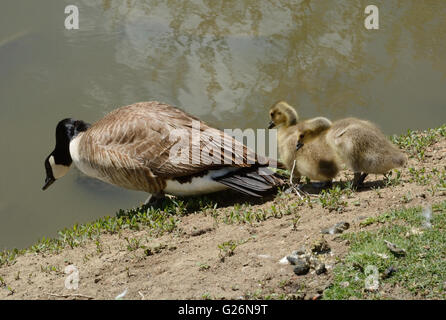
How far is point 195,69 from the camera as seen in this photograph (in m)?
13.0

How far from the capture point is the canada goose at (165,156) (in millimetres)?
7113

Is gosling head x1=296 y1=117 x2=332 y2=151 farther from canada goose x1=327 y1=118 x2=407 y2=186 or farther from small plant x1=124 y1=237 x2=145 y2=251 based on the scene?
small plant x1=124 y1=237 x2=145 y2=251

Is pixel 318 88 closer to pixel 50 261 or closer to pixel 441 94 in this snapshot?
pixel 441 94

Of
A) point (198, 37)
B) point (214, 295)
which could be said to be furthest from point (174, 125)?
point (198, 37)

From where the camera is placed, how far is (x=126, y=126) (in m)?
7.58

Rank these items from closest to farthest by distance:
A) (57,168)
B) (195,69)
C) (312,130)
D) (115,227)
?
(115,227)
(312,130)
(57,168)
(195,69)

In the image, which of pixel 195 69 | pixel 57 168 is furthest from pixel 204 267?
pixel 195 69

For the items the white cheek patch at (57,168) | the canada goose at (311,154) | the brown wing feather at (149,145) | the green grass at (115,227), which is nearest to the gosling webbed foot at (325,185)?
the canada goose at (311,154)

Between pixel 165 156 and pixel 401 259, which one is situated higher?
pixel 165 156

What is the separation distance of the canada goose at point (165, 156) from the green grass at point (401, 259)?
1.93m

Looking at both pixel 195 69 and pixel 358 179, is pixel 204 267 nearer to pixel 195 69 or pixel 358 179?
pixel 358 179

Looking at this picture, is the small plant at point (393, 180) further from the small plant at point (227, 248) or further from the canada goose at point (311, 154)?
the small plant at point (227, 248)

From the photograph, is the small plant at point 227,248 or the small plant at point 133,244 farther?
the small plant at point 133,244

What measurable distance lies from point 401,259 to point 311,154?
2.42m
